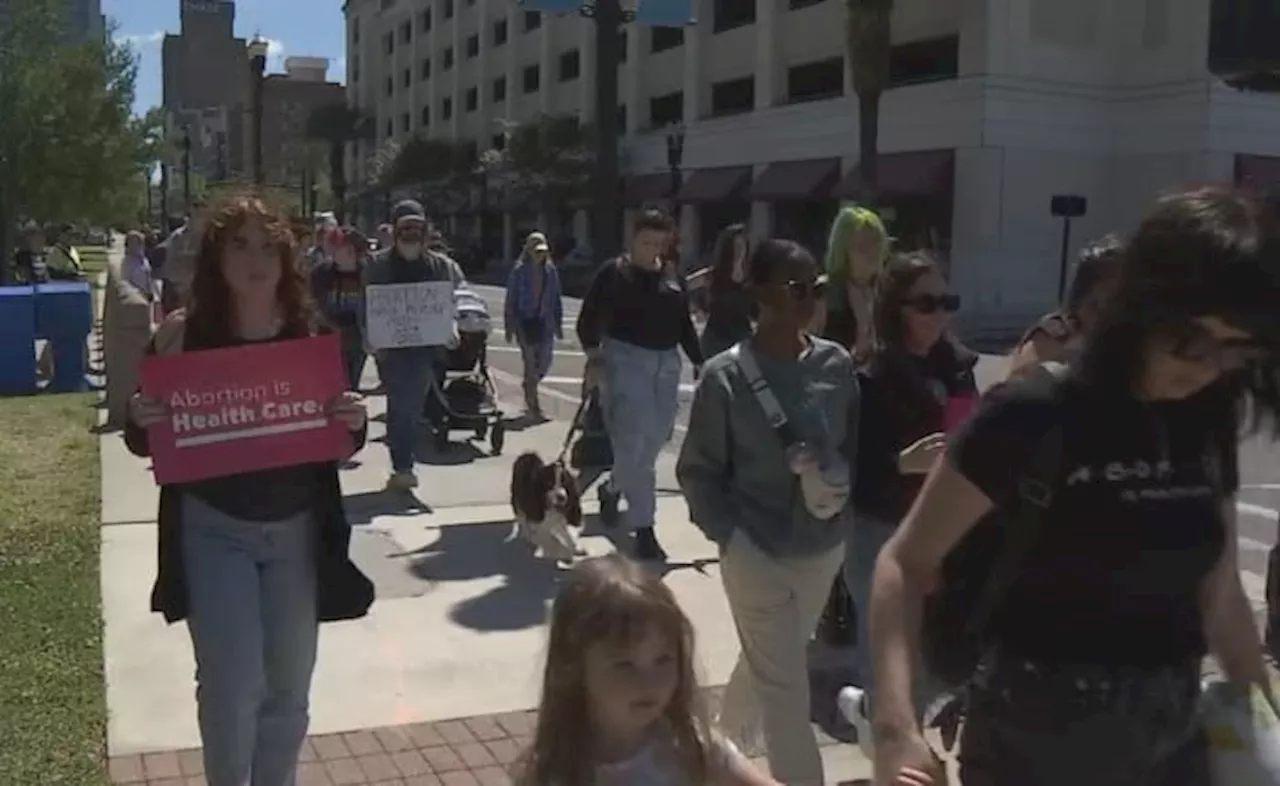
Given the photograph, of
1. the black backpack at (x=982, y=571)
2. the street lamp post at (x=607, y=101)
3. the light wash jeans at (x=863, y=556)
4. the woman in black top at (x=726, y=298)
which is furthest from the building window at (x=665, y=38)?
the black backpack at (x=982, y=571)

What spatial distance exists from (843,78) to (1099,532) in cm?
3829

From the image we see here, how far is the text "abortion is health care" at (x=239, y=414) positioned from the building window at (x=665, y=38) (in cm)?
4477

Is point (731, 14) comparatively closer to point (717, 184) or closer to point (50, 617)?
point (717, 184)

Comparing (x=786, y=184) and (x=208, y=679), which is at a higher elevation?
(x=786, y=184)

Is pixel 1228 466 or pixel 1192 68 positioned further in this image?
pixel 1192 68

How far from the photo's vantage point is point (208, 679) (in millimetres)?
3697

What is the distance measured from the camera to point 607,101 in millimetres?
14742

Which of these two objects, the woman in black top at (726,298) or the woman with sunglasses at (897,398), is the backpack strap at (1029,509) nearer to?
the woman with sunglasses at (897,398)

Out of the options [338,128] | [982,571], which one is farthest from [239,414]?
[338,128]

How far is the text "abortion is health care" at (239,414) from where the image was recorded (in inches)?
147

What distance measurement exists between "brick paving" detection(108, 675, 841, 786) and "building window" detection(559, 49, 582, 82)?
5471 centimetres

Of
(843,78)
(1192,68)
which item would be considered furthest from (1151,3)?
(843,78)

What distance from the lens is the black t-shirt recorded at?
2230mm

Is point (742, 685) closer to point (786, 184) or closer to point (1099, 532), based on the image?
point (1099, 532)
